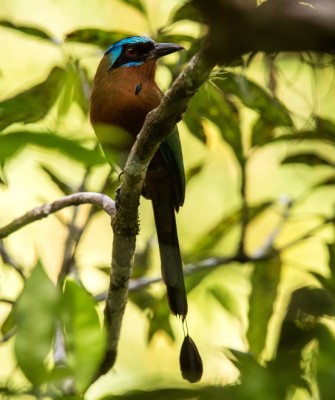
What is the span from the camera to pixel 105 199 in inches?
106

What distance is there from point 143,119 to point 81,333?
219 centimetres

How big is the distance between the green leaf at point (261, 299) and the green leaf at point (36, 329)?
176 cm

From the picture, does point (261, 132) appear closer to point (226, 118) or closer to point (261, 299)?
point (226, 118)

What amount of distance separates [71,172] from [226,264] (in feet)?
7.16

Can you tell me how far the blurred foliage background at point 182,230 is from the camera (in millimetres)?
1162

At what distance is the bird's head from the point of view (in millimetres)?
3698

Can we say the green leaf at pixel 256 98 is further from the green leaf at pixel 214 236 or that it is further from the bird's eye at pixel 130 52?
the bird's eye at pixel 130 52

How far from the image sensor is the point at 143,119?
3.33m

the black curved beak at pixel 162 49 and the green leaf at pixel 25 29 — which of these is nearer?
the green leaf at pixel 25 29

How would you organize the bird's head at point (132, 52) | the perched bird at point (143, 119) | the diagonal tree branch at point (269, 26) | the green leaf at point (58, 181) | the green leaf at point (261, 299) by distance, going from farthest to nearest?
the bird's head at point (132, 52) < the green leaf at point (58, 181) < the perched bird at point (143, 119) < the green leaf at point (261, 299) < the diagonal tree branch at point (269, 26)

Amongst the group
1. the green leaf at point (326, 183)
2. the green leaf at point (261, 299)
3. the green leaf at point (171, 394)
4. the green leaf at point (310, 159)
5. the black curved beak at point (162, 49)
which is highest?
the green leaf at point (171, 394)

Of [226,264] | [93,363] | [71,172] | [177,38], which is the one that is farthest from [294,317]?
[71,172]

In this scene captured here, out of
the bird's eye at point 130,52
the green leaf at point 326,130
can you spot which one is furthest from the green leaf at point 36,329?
the bird's eye at point 130,52

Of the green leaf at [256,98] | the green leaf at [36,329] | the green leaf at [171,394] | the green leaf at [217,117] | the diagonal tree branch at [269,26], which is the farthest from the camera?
the green leaf at [217,117]
